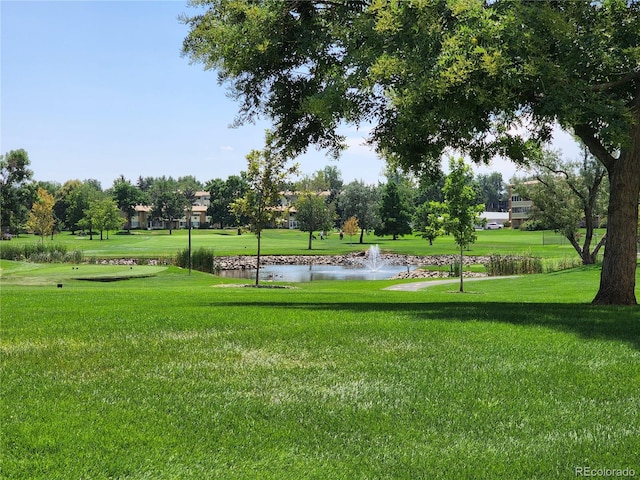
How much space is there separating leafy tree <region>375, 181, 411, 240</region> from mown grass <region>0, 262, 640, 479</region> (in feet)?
257

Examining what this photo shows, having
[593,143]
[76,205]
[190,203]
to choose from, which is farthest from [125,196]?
[593,143]

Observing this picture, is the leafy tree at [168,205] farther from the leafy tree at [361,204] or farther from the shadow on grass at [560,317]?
the shadow on grass at [560,317]

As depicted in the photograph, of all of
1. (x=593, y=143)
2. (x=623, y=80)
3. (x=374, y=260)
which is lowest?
(x=374, y=260)

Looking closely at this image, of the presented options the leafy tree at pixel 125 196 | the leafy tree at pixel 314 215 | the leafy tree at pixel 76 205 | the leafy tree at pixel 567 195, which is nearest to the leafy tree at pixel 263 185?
the leafy tree at pixel 567 195

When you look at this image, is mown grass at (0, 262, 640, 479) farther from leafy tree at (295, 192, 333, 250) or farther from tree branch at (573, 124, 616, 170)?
leafy tree at (295, 192, 333, 250)

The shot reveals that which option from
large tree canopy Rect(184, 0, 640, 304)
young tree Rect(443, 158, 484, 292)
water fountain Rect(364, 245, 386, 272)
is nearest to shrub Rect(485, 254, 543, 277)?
young tree Rect(443, 158, 484, 292)

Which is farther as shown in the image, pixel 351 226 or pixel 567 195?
pixel 351 226

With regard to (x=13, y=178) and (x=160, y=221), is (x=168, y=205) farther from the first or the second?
(x=13, y=178)

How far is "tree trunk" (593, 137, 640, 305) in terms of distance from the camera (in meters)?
12.8

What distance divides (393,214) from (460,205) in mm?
65727

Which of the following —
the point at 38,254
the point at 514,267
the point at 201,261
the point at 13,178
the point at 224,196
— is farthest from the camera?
the point at 224,196

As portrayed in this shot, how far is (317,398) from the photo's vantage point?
584 centimetres

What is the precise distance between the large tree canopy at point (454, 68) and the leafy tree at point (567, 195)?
77.4ft

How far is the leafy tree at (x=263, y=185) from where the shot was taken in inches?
1104
